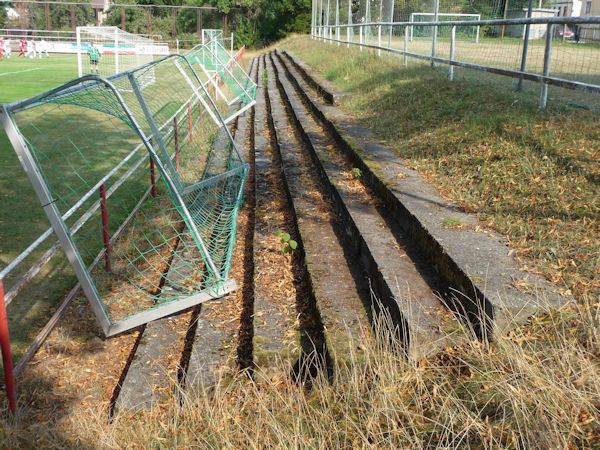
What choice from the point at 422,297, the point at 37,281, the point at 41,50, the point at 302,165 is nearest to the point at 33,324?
the point at 37,281

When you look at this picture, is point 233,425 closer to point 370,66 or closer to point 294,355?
point 294,355

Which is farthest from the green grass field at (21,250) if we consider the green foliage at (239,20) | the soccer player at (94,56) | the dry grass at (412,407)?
the green foliage at (239,20)

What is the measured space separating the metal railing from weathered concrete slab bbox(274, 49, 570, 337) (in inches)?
75.6

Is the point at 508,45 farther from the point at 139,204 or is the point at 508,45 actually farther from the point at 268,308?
the point at 268,308

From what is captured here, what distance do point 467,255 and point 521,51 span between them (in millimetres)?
5021

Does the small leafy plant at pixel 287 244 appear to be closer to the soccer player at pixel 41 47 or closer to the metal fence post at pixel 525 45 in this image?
the metal fence post at pixel 525 45

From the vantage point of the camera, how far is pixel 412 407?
116 inches

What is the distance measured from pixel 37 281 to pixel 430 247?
3.47 meters

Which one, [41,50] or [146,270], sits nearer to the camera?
[146,270]

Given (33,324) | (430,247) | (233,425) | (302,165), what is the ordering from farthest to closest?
(302,165) < (33,324) < (430,247) < (233,425)

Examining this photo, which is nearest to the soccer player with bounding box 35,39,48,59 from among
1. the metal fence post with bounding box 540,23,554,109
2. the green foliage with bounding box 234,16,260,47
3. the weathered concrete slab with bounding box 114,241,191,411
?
the green foliage with bounding box 234,16,260,47

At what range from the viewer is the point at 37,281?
5590 millimetres

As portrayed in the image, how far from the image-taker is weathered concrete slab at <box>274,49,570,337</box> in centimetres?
329

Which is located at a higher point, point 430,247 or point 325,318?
point 430,247
